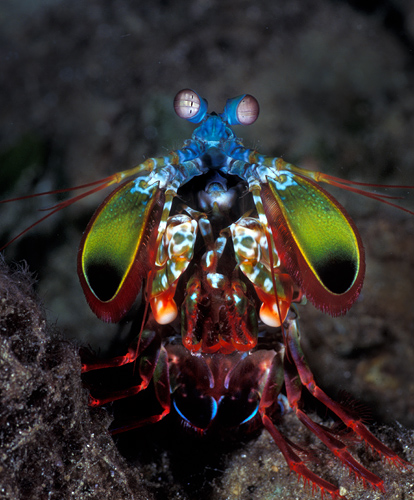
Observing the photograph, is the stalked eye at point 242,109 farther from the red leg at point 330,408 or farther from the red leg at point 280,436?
the red leg at point 280,436

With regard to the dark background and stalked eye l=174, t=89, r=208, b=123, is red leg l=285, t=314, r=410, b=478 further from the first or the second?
stalked eye l=174, t=89, r=208, b=123

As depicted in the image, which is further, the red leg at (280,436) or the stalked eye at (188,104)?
the stalked eye at (188,104)

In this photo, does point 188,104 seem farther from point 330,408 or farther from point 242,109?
point 330,408

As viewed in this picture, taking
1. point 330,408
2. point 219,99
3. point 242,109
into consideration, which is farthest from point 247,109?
point 330,408

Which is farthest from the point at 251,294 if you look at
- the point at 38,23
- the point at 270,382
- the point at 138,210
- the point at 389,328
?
the point at 38,23

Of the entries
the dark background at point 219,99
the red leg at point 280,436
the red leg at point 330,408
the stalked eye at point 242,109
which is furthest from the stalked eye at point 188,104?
the red leg at point 280,436
